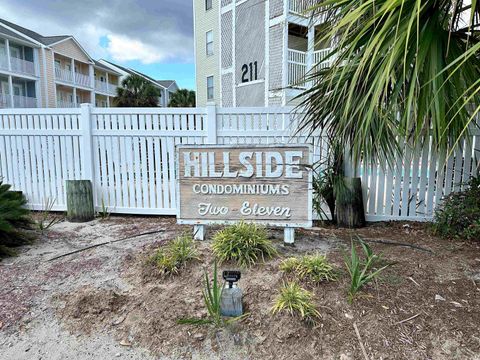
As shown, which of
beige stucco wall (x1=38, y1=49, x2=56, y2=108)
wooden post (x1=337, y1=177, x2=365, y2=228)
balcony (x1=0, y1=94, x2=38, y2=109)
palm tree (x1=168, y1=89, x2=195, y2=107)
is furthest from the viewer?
palm tree (x1=168, y1=89, x2=195, y2=107)

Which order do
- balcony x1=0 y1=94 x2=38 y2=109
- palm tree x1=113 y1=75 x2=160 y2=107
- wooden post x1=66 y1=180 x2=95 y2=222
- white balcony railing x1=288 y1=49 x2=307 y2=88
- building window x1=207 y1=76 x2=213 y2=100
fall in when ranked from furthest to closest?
palm tree x1=113 y1=75 x2=160 y2=107
balcony x1=0 y1=94 x2=38 y2=109
building window x1=207 y1=76 x2=213 y2=100
white balcony railing x1=288 y1=49 x2=307 y2=88
wooden post x1=66 y1=180 x2=95 y2=222

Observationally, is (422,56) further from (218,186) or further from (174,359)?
(174,359)

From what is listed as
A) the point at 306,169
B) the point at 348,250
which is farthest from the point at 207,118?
the point at 348,250

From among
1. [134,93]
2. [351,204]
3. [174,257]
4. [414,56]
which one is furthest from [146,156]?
[134,93]

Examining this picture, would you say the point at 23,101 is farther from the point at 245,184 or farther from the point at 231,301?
the point at 231,301

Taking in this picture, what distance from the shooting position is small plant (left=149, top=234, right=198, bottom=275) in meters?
2.99

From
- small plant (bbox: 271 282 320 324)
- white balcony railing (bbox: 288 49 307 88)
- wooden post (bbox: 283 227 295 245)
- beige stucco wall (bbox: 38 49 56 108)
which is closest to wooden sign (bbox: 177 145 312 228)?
wooden post (bbox: 283 227 295 245)

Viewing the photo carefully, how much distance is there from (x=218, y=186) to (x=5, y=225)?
2333 mm

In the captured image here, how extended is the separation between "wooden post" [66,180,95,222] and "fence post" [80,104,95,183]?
0.22 m

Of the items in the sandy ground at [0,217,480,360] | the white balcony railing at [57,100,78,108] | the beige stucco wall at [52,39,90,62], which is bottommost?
the sandy ground at [0,217,480,360]

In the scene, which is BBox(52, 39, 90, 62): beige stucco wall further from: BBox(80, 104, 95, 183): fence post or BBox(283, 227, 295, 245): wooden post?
BBox(283, 227, 295, 245): wooden post

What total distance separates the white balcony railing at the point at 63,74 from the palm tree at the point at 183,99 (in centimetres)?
885

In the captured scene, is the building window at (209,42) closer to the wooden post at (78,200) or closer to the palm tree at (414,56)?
the wooden post at (78,200)

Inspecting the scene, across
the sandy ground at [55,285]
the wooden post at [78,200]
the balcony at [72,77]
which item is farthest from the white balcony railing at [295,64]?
the balcony at [72,77]
